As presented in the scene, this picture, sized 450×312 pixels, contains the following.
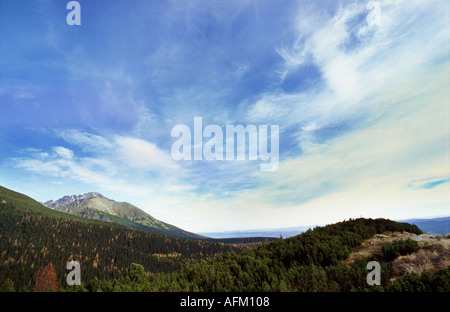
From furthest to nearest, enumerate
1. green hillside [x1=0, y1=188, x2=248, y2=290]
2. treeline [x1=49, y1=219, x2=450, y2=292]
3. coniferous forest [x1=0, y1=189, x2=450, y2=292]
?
green hillside [x1=0, y1=188, x2=248, y2=290] → coniferous forest [x1=0, y1=189, x2=450, y2=292] → treeline [x1=49, y1=219, x2=450, y2=292]

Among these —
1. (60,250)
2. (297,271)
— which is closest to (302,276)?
(297,271)

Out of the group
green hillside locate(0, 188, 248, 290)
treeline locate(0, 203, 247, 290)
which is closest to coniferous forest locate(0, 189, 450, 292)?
green hillside locate(0, 188, 248, 290)

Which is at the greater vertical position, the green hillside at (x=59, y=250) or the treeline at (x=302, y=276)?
the treeline at (x=302, y=276)

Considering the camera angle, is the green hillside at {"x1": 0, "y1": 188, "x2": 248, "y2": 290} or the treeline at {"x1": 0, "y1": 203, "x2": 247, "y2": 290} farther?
the green hillside at {"x1": 0, "y1": 188, "x2": 248, "y2": 290}

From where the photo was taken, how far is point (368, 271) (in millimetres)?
9711

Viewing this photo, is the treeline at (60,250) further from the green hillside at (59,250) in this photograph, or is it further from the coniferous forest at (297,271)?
the coniferous forest at (297,271)

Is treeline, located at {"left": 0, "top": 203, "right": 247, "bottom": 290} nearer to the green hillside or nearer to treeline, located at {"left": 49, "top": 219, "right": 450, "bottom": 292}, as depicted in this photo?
the green hillside

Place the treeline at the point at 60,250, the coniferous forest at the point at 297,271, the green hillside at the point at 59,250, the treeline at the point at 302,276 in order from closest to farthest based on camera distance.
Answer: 1. the treeline at the point at 302,276
2. the coniferous forest at the point at 297,271
3. the treeline at the point at 60,250
4. the green hillside at the point at 59,250

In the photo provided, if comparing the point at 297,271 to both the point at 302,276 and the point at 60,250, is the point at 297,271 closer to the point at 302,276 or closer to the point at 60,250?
the point at 302,276

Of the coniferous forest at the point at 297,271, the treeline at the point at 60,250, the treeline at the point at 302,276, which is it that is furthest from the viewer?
the treeline at the point at 60,250

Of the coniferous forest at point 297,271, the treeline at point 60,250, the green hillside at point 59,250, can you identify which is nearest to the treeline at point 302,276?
the coniferous forest at point 297,271
